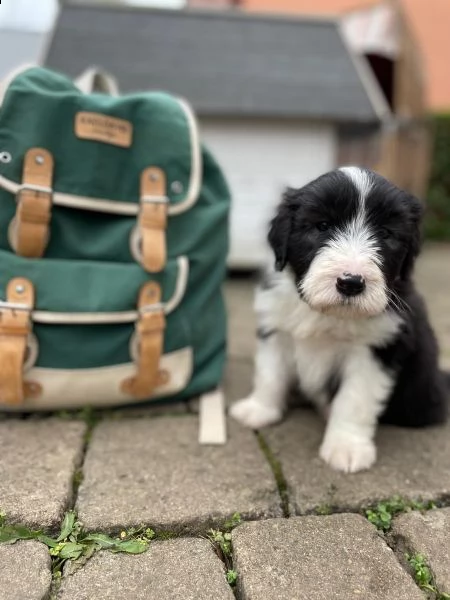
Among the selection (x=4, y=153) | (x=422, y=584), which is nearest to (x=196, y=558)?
(x=422, y=584)

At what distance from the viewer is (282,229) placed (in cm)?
209

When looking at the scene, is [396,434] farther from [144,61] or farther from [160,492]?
[144,61]

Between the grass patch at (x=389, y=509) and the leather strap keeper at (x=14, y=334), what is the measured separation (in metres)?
1.41

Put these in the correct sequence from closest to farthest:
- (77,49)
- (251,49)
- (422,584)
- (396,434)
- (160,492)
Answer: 1. (422,584)
2. (160,492)
3. (396,434)
4. (77,49)
5. (251,49)

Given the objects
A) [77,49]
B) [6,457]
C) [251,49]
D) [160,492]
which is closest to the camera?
[160,492]

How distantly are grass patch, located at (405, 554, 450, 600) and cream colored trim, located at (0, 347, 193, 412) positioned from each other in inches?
48.5

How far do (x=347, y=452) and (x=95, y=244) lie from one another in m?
1.36

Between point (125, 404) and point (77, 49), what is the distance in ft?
11.9

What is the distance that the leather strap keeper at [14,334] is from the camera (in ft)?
7.09

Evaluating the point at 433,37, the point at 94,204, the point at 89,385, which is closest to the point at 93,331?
the point at 89,385

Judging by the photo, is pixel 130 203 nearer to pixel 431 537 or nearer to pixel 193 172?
pixel 193 172

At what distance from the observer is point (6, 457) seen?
2117 mm

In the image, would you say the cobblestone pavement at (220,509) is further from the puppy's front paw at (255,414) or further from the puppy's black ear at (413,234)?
the puppy's black ear at (413,234)

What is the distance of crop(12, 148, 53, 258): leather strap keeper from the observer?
87.1 inches
